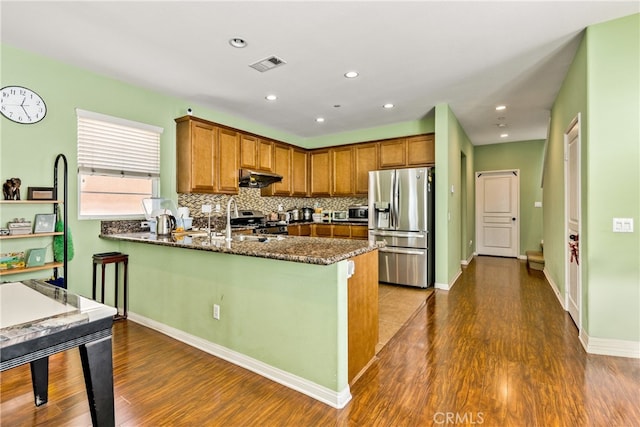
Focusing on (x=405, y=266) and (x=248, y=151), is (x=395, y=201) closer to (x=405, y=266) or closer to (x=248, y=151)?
(x=405, y=266)

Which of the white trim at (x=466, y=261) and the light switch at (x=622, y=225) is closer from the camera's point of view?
the light switch at (x=622, y=225)

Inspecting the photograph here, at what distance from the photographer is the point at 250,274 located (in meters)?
2.27

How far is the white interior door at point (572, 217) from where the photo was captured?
3035 mm

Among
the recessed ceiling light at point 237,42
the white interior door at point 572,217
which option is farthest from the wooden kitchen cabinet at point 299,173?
the white interior door at point 572,217

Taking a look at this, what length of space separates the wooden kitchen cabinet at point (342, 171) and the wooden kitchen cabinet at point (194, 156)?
8.02 feet

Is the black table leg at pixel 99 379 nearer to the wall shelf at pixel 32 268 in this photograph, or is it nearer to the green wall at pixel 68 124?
the wall shelf at pixel 32 268

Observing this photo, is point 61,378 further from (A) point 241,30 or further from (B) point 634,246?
(B) point 634,246

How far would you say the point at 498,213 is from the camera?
7312 mm

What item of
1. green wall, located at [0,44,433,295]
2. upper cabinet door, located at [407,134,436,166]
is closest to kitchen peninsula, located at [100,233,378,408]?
green wall, located at [0,44,433,295]

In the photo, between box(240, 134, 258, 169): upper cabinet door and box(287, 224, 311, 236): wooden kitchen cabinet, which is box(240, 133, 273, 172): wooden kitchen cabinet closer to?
box(240, 134, 258, 169): upper cabinet door

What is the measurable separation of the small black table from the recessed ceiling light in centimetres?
226

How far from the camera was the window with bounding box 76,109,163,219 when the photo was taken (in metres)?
3.33

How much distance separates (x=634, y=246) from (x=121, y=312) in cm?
481

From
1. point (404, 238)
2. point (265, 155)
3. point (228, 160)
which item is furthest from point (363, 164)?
point (228, 160)
